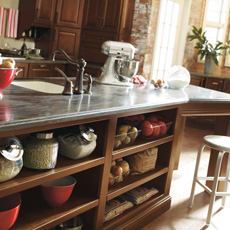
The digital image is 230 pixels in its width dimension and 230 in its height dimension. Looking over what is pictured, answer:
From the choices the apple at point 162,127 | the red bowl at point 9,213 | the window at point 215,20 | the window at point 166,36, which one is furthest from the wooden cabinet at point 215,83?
the red bowl at point 9,213

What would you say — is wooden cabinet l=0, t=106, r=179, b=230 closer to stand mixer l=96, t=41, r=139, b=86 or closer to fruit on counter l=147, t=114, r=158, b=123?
fruit on counter l=147, t=114, r=158, b=123

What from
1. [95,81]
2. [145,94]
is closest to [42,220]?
[145,94]

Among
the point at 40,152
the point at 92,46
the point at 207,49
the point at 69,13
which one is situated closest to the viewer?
the point at 40,152

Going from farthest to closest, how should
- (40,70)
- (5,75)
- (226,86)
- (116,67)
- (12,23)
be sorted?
(226,86)
(12,23)
(40,70)
(116,67)
(5,75)

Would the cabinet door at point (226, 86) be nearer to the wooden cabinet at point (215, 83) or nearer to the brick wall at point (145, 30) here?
the wooden cabinet at point (215, 83)

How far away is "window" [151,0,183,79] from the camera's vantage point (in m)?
5.86

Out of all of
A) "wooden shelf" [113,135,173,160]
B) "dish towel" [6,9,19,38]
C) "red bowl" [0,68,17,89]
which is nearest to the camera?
"red bowl" [0,68,17,89]

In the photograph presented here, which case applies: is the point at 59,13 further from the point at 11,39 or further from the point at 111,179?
the point at 111,179

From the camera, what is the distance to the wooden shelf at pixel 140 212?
8.47 feet

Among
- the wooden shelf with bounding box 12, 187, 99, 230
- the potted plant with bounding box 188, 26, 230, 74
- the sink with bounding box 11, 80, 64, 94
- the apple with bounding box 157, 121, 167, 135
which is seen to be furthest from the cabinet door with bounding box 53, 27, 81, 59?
the wooden shelf with bounding box 12, 187, 99, 230

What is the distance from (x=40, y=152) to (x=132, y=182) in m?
0.99

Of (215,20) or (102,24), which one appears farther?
(215,20)

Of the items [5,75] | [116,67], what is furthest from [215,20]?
[5,75]

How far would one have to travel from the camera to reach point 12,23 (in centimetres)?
550
